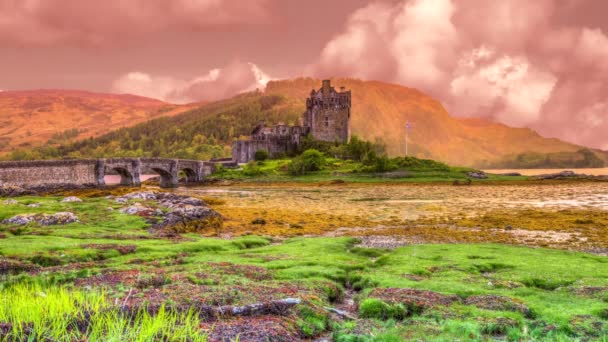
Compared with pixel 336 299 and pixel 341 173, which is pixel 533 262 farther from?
pixel 341 173

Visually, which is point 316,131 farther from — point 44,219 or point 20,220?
point 20,220

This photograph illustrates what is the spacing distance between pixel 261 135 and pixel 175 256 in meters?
126

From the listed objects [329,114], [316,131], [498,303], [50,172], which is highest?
[329,114]

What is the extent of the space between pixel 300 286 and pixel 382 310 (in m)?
3.19

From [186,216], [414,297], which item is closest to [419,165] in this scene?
[186,216]

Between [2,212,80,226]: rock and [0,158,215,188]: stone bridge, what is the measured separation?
143 feet

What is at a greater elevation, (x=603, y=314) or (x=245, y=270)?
(x=603, y=314)

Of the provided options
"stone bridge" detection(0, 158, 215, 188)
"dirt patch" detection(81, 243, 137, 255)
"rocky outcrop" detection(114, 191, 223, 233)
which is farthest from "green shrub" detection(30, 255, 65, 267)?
"stone bridge" detection(0, 158, 215, 188)

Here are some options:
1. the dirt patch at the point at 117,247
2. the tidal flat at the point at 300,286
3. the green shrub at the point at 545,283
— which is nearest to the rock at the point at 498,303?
the tidal flat at the point at 300,286

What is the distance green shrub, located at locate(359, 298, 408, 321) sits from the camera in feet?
37.8

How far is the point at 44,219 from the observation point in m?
29.5

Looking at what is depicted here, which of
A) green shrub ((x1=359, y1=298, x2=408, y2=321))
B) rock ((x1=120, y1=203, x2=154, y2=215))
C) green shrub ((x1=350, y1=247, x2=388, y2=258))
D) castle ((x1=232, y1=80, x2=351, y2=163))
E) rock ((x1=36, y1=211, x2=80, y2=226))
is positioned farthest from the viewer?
castle ((x1=232, y1=80, x2=351, y2=163))

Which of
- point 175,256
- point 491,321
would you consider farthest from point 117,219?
point 491,321

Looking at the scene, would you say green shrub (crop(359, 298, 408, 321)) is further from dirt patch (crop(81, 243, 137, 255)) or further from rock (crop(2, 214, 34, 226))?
rock (crop(2, 214, 34, 226))
